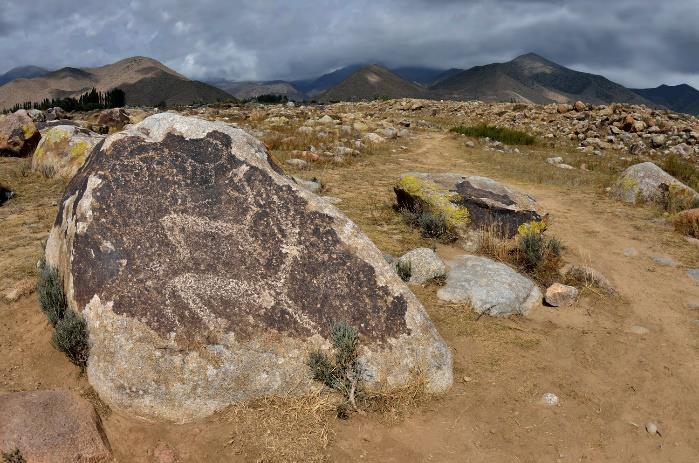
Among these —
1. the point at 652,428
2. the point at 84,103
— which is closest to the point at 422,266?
the point at 652,428

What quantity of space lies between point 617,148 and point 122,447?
914 inches

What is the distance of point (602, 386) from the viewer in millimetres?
5008

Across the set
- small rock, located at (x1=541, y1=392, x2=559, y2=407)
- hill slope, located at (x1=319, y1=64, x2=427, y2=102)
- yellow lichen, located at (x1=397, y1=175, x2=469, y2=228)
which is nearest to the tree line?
yellow lichen, located at (x1=397, y1=175, x2=469, y2=228)

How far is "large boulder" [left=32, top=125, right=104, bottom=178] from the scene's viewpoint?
38.7 ft

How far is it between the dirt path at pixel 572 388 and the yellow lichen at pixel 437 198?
2.61 m

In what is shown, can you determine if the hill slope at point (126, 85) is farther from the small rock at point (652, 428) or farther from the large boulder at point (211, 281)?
the small rock at point (652, 428)

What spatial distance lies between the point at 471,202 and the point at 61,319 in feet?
23.9

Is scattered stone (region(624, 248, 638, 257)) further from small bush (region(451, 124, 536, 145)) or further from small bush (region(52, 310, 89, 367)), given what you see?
small bush (region(451, 124, 536, 145))

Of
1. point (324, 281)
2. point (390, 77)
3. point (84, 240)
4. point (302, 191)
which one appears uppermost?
point (390, 77)

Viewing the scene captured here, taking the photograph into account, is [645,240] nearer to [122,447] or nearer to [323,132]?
[122,447]

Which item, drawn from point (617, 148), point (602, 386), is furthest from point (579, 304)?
point (617, 148)

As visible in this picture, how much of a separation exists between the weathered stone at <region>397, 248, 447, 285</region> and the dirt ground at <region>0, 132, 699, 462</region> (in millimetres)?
255

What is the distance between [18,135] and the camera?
48.5ft

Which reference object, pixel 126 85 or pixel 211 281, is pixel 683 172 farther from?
pixel 126 85
